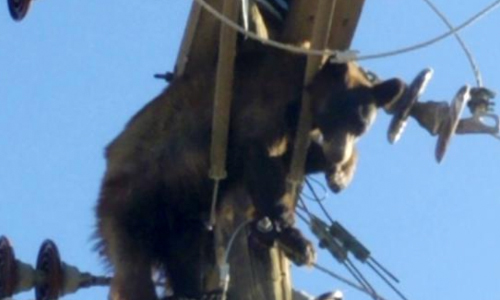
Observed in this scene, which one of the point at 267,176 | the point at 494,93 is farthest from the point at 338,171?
the point at 494,93

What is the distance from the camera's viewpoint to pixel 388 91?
7324 mm

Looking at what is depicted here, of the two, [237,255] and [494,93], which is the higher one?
[494,93]

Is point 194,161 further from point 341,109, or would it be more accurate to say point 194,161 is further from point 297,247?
point 297,247

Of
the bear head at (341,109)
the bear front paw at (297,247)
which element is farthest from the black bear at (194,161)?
the bear front paw at (297,247)

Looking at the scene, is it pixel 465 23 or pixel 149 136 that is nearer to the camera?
pixel 465 23

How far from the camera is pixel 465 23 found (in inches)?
267

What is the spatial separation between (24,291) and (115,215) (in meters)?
0.65

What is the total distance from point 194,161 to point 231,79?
0.52 m

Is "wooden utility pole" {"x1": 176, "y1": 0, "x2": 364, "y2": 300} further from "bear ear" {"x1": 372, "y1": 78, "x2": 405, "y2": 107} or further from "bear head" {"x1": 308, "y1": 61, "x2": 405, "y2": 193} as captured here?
"bear ear" {"x1": 372, "y1": 78, "x2": 405, "y2": 107}

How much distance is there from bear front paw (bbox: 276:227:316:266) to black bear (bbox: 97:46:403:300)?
326 millimetres

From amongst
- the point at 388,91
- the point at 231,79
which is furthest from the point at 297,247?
the point at 388,91

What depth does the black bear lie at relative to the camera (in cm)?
742

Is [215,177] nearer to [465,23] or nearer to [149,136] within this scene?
[149,136]

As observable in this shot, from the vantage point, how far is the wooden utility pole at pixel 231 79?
21.8 feet
